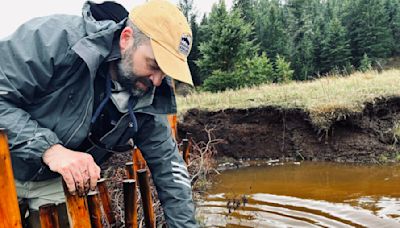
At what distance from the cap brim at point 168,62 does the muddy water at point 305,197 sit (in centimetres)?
304

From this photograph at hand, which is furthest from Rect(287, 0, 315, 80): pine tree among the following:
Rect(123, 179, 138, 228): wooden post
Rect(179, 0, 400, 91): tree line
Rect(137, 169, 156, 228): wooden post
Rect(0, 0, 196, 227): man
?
Rect(0, 0, 196, 227): man

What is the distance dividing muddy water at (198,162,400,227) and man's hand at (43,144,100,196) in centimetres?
312

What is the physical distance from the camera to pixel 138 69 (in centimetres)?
174

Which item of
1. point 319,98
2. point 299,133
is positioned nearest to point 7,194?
point 299,133

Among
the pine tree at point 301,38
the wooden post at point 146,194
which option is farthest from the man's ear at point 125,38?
the pine tree at point 301,38

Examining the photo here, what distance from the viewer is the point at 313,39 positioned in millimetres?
26547

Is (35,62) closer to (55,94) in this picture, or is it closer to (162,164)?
(55,94)

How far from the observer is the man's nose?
69.3 inches

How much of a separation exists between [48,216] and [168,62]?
76 centimetres

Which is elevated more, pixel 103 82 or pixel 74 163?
pixel 103 82

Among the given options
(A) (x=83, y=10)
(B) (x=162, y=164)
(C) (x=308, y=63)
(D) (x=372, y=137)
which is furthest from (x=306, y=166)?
(C) (x=308, y=63)

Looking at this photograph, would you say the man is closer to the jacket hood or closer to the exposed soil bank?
the jacket hood

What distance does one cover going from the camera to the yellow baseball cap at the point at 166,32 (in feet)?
5.49

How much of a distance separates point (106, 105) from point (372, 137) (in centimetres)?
652
